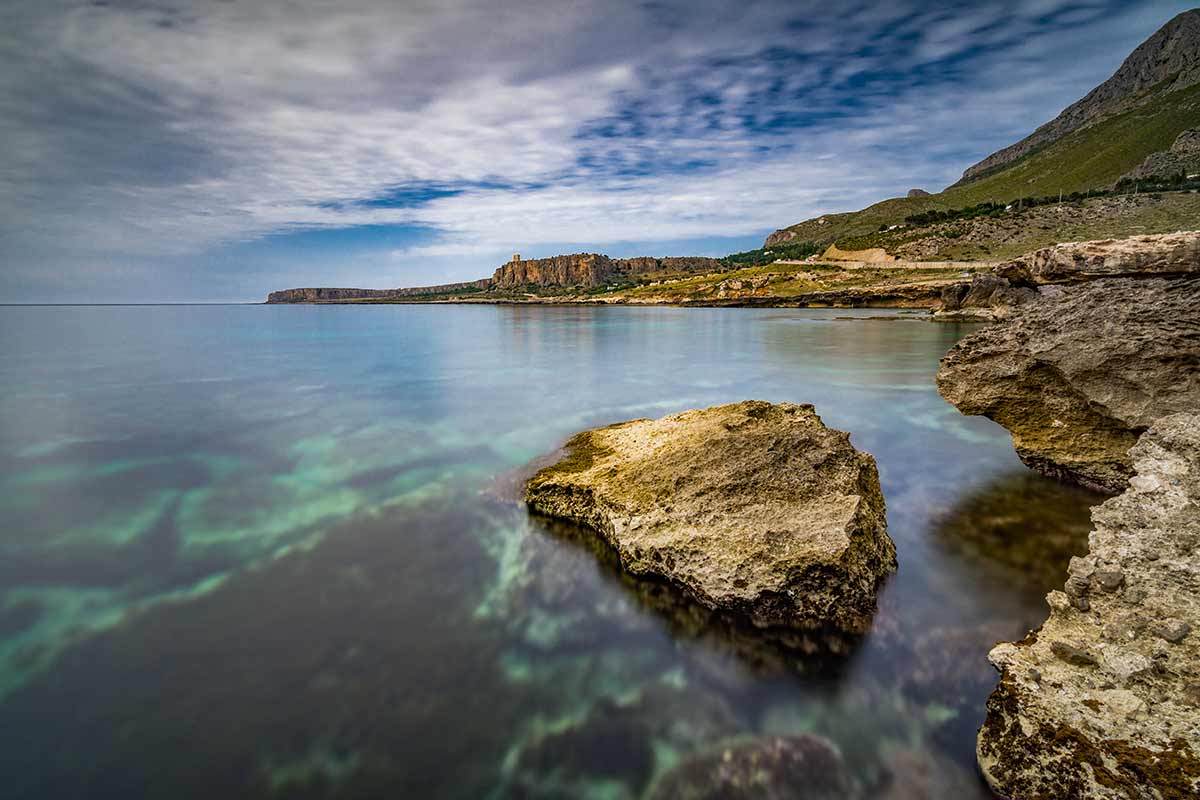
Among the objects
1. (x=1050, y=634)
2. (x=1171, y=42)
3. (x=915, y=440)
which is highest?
(x=1171, y=42)

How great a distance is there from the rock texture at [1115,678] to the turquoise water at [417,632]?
746mm

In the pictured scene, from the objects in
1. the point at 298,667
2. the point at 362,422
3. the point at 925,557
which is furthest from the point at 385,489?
the point at 925,557

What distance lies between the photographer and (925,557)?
6738mm

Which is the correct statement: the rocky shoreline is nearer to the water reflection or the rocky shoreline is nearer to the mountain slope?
the water reflection

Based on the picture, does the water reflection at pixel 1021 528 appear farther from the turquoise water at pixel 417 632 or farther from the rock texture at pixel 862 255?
Result: the rock texture at pixel 862 255

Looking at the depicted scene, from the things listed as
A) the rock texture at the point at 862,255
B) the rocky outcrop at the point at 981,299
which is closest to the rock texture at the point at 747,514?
the rocky outcrop at the point at 981,299

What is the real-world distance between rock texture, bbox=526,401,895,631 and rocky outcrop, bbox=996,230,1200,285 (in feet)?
Answer: 23.0

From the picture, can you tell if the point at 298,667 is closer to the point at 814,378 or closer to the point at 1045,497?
the point at 1045,497

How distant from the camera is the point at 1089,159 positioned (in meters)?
123

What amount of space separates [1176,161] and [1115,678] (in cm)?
14160

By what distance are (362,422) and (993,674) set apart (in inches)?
588


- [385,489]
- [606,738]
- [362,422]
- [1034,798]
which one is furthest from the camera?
[362,422]

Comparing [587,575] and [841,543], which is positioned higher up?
[841,543]

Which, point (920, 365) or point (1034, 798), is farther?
point (920, 365)
